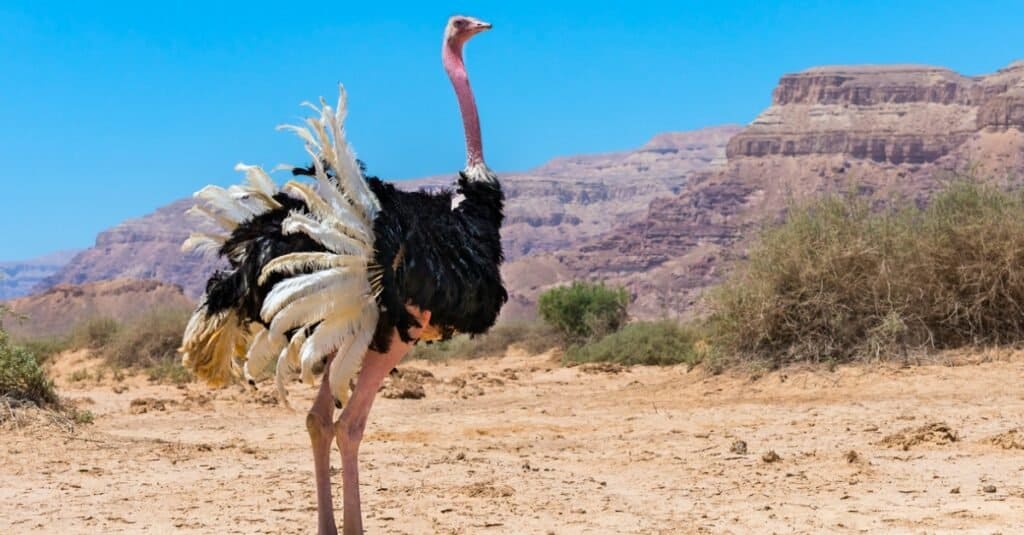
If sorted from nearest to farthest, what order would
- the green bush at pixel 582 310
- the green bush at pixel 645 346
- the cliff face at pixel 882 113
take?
the green bush at pixel 645 346
the green bush at pixel 582 310
the cliff face at pixel 882 113

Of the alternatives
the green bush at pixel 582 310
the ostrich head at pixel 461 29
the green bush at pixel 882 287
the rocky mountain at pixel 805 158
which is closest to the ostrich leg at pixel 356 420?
the ostrich head at pixel 461 29

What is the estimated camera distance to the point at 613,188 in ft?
557

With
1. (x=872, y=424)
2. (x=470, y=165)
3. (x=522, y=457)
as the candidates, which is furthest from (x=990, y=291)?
(x=470, y=165)

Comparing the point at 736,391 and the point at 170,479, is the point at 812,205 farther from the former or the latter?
the point at 170,479

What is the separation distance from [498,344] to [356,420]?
1700 centimetres

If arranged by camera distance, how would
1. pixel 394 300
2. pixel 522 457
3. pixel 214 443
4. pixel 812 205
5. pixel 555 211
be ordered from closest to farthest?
pixel 394 300
pixel 522 457
pixel 214 443
pixel 812 205
pixel 555 211

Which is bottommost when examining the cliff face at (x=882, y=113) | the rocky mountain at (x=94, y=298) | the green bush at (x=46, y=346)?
the green bush at (x=46, y=346)

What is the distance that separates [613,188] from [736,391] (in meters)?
159

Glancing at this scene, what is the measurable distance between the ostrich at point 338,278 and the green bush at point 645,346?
34.3 feet

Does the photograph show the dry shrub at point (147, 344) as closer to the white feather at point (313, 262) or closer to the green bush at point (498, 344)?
the green bush at point (498, 344)

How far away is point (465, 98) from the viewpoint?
6.20 metres

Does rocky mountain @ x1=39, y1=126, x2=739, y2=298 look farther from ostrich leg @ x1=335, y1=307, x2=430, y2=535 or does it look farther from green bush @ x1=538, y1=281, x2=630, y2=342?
ostrich leg @ x1=335, y1=307, x2=430, y2=535

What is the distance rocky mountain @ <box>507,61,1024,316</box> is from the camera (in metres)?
93.3

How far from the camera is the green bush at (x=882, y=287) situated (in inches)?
461
